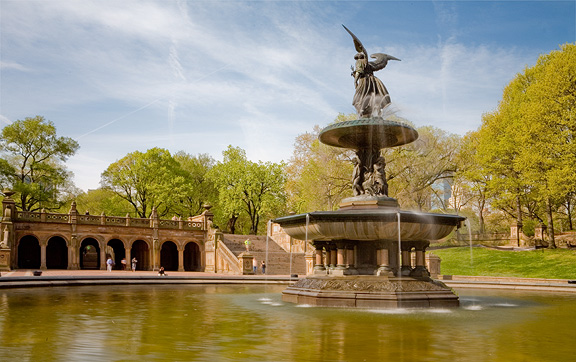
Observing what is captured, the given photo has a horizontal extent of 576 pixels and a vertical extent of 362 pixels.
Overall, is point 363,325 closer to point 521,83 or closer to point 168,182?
point 521,83

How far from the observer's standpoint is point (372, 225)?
12.1 metres

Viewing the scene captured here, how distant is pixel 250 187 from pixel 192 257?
10.8m

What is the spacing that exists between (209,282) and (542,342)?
701 inches

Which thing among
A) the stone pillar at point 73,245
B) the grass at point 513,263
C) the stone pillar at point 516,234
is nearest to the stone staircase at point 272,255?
the grass at point 513,263

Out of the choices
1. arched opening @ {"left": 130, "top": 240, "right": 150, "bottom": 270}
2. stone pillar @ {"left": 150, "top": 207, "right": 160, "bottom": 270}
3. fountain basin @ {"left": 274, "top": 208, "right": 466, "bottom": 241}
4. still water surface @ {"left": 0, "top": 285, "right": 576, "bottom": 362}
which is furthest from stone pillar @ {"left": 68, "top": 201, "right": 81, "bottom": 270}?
fountain basin @ {"left": 274, "top": 208, "right": 466, "bottom": 241}

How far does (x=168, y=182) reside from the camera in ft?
186

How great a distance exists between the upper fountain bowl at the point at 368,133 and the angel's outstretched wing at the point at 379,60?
199 centimetres

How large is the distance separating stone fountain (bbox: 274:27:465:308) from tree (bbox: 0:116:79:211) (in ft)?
137

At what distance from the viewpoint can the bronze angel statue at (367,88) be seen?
14.5 meters

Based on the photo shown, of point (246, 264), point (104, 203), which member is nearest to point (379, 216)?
point (246, 264)

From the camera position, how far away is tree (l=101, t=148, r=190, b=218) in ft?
184

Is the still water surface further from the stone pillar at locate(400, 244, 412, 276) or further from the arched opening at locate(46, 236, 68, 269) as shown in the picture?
the arched opening at locate(46, 236, 68, 269)

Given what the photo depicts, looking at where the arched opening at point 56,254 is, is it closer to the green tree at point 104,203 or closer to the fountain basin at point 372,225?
the green tree at point 104,203

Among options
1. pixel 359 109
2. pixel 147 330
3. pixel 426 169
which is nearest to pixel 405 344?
pixel 147 330
